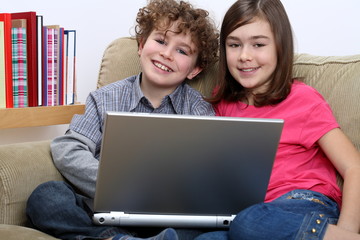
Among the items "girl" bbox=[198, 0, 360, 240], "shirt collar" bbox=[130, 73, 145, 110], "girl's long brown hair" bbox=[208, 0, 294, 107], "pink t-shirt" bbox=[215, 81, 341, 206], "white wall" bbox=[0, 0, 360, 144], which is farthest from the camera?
"white wall" bbox=[0, 0, 360, 144]

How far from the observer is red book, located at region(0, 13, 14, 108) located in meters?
1.99

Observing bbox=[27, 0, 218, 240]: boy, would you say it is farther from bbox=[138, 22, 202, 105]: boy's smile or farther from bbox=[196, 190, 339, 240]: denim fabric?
bbox=[196, 190, 339, 240]: denim fabric

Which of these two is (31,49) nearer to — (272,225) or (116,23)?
(116,23)

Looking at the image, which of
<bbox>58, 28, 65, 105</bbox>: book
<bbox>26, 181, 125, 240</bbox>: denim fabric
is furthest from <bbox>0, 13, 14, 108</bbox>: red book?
<bbox>26, 181, 125, 240</bbox>: denim fabric

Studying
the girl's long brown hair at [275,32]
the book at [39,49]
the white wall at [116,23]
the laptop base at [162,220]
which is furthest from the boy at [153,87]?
the book at [39,49]

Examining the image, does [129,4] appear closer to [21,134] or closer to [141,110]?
[21,134]

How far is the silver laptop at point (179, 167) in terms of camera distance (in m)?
1.02

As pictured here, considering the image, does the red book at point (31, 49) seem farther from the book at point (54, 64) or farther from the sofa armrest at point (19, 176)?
the sofa armrest at point (19, 176)

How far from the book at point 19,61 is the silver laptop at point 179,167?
3.57ft

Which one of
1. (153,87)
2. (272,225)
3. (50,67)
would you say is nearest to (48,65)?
(50,67)

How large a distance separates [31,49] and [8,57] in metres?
0.09

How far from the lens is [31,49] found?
2055 millimetres

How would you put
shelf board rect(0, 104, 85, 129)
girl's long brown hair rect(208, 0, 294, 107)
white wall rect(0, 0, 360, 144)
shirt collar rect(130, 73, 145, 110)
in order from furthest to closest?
shelf board rect(0, 104, 85, 129)
white wall rect(0, 0, 360, 144)
shirt collar rect(130, 73, 145, 110)
girl's long brown hair rect(208, 0, 294, 107)

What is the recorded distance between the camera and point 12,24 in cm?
203
